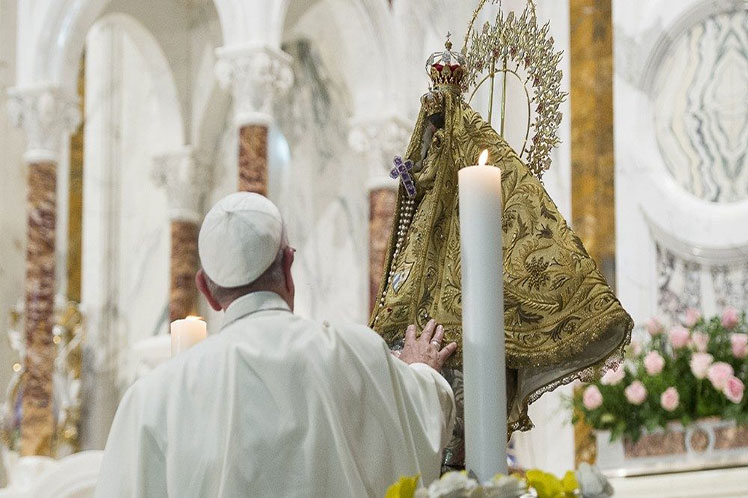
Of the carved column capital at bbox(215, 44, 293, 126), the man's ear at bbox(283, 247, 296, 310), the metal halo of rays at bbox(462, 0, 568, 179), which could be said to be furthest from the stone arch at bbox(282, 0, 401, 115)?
Answer: the man's ear at bbox(283, 247, 296, 310)

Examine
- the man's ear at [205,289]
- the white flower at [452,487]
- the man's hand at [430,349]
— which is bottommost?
the white flower at [452,487]

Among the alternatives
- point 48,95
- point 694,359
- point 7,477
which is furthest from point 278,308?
point 7,477

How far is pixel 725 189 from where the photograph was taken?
7.90 meters

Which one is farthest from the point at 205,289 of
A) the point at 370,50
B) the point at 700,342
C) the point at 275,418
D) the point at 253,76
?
the point at 370,50

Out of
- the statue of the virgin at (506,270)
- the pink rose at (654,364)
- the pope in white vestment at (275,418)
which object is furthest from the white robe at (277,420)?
the pink rose at (654,364)

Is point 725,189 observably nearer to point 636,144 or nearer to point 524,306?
point 636,144

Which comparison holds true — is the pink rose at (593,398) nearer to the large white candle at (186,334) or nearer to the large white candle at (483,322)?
the large white candle at (186,334)

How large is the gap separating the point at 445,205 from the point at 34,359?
25.9ft

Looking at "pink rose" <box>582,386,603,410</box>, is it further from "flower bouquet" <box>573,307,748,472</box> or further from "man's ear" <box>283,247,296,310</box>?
"man's ear" <box>283,247,296,310</box>

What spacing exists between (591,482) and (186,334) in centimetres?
133

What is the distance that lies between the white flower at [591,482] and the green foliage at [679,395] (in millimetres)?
4233

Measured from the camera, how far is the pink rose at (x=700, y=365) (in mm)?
6035

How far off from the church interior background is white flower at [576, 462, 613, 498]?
13.3 feet

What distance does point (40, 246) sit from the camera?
33.7 feet
